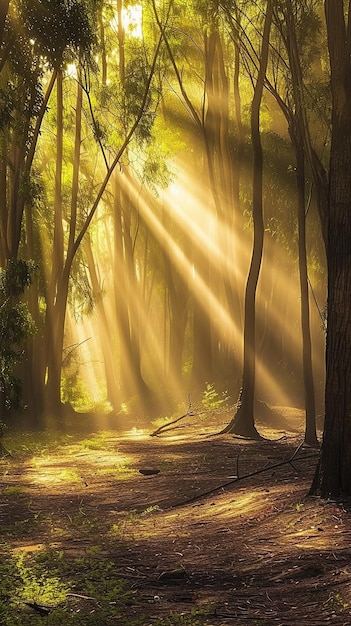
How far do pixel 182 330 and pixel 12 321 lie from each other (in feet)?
53.0

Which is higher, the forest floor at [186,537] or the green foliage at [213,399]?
the green foliage at [213,399]

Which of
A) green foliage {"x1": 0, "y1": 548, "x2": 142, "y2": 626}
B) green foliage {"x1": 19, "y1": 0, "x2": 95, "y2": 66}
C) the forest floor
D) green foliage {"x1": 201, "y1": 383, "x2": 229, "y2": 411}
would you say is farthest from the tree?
green foliage {"x1": 201, "y1": 383, "x2": 229, "y2": 411}

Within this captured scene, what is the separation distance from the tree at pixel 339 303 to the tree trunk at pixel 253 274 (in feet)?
20.1

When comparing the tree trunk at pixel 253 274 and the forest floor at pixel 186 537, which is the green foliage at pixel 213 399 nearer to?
the tree trunk at pixel 253 274

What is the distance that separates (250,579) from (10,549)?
2379 millimetres

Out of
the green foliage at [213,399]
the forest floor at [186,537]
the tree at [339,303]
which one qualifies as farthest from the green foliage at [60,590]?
the green foliage at [213,399]

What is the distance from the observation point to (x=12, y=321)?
Result: 11867mm

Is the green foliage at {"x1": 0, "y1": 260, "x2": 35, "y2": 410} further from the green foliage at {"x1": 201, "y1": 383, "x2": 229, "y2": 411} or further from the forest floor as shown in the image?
the green foliage at {"x1": 201, "y1": 383, "x2": 229, "y2": 411}

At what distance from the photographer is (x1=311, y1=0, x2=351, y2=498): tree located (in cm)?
689

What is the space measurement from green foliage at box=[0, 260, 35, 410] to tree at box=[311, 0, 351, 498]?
6.35m

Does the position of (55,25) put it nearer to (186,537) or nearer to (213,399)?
(186,537)

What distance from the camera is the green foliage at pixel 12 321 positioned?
11852 millimetres

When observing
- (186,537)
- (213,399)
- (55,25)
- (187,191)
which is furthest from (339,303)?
(187,191)

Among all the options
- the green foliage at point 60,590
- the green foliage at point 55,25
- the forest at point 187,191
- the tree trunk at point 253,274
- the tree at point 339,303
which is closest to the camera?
the green foliage at point 60,590
